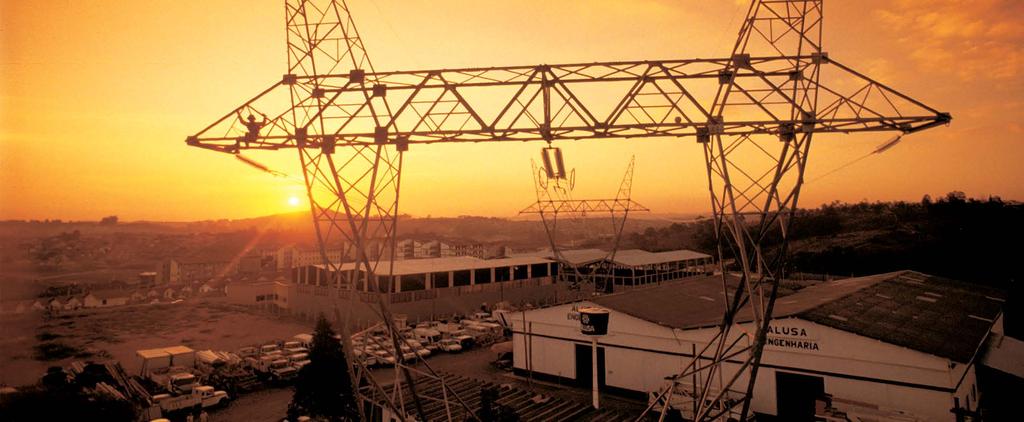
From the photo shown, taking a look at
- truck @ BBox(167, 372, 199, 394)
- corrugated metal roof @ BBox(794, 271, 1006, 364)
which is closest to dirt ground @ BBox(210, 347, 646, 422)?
truck @ BBox(167, 372, 199, 394)

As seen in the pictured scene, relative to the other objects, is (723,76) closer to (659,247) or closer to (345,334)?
(345,334)

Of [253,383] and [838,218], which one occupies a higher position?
[838,218]

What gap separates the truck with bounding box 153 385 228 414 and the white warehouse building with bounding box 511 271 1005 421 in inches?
456

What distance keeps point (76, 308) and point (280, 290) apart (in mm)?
26417

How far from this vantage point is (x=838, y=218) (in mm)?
68250

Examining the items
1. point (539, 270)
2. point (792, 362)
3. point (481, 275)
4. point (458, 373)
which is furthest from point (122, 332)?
point (792, 362)

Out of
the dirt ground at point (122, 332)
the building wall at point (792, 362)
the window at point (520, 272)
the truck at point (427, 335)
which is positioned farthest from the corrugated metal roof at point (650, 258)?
the dirt ground at point (122, 332)

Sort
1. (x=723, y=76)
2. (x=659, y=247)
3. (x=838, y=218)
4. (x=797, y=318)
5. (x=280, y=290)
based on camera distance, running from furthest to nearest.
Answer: (x=659, y=247)
(x=838, y=218)
(x=280, y=290)
(x=797, y=318)
(x=723, y=76)

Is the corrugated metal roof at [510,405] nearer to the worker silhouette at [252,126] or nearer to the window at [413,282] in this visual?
the worker silhouette at [252,126]

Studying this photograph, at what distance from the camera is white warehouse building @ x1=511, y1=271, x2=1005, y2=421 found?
13227 millimetres

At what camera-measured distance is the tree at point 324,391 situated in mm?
15977

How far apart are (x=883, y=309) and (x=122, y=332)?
157ft

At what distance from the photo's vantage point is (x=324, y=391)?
53.0 feet

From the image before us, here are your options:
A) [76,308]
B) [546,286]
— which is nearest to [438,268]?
[546,286]
